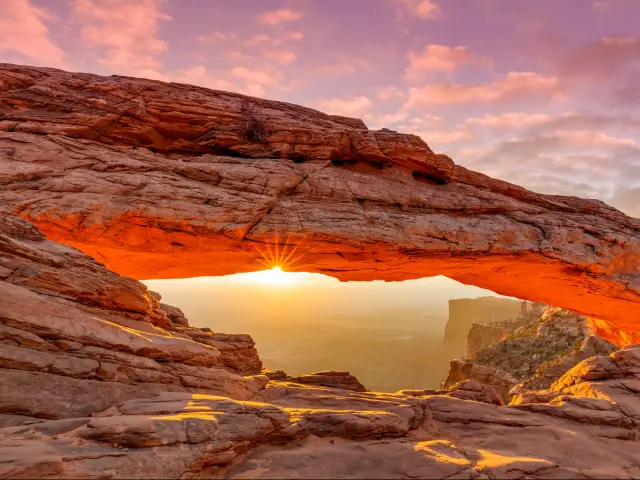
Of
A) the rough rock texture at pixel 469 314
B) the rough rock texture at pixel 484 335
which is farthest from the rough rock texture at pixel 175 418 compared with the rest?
the rough rock texture at pixel 469 314

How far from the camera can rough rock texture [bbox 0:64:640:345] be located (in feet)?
52.4

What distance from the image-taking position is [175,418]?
324 inches

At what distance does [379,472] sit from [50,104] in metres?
22.1

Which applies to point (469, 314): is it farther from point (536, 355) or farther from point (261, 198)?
point (261, 198)

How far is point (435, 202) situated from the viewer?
20359 mm

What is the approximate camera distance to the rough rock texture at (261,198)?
52.4 feet

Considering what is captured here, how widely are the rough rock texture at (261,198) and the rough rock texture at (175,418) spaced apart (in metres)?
3.61

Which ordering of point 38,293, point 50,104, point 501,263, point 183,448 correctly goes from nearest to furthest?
point 183,448 → point 38,293 → point 50,104 → point 501,263

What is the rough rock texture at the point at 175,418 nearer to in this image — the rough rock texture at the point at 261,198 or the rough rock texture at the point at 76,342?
the rough rock texture at the point at 76,342

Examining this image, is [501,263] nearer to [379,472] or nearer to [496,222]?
[496,222]

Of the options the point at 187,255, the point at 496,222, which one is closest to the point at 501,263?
the point at 496,222

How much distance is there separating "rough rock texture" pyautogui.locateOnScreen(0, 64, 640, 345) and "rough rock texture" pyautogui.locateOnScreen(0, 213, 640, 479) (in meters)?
3.61

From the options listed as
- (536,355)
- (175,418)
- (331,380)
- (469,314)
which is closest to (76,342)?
(175,418)

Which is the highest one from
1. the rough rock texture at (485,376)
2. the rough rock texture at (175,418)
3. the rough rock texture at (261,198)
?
the rough rock texture at (261,198)
